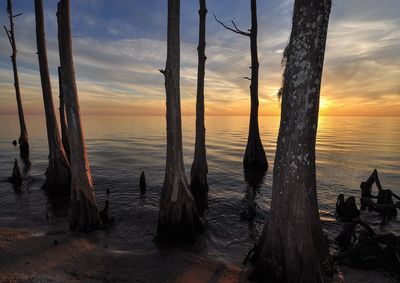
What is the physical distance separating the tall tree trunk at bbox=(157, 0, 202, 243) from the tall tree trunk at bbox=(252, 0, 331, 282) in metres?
2.87

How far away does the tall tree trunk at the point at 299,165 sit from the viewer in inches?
178

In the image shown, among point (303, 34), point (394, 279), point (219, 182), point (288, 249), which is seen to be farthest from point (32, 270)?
point (219, 182)

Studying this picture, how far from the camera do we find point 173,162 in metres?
7.22

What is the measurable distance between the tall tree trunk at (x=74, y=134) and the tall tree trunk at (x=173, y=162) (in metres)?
2.40

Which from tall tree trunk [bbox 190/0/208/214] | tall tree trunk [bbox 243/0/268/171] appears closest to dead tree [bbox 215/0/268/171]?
tall tree trunk [bbox 243/0/268/171]

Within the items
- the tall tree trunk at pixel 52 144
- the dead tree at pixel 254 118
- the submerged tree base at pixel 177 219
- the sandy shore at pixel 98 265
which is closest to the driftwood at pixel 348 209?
the sandy shore at pixel 98 265

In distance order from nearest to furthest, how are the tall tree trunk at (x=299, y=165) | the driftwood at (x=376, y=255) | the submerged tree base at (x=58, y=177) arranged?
the tall tree trunk at (x=299, y=165) < the driftwood at (x=376, y=255) < the submerged tree base at (x=58, y=177)

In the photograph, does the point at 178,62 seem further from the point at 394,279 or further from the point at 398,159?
the point at 398,159

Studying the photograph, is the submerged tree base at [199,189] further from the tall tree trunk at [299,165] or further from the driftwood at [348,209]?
the tall tree trunk at [299,165]

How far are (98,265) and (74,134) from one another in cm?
380

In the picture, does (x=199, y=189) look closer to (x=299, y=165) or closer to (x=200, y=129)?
(x=200, y=129)

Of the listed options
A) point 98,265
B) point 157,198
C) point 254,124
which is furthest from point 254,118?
point 98,265

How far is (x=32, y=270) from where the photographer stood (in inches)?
210

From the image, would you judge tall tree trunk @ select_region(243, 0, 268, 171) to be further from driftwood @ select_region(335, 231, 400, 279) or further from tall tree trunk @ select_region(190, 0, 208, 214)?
driftwood @ select_region(335, 231, 400, 279)
